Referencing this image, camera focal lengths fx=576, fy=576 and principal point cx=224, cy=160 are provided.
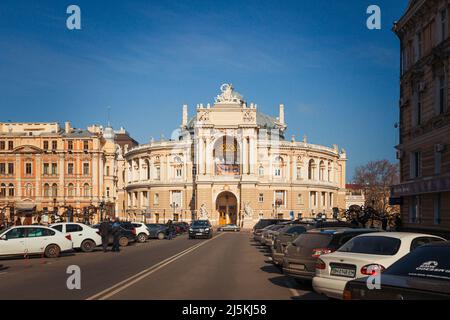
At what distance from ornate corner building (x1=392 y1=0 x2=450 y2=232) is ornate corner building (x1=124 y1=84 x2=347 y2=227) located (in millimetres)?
53559

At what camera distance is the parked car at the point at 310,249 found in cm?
1451

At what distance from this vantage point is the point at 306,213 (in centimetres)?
9675

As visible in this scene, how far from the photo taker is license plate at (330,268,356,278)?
11.2 m

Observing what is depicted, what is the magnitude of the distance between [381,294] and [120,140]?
128499 millimetres

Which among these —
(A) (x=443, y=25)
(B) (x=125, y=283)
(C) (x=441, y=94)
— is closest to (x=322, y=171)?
(C) (x=441, y=94)

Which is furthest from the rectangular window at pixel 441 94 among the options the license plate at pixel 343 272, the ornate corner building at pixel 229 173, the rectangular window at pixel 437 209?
the ornate corner building at pixel 229 173

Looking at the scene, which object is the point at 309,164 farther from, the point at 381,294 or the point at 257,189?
the point at 381,294

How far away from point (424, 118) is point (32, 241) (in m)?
21.8

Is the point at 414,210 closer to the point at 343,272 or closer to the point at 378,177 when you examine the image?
the point at 343,272

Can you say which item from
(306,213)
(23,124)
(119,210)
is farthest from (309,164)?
(23,124)

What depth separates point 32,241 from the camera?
2572cm

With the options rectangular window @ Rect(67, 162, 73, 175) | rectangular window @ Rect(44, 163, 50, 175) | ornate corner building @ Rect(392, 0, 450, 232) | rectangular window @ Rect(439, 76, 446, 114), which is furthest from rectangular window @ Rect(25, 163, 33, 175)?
rectangular window @ Rect(439, 76, 446, 114)

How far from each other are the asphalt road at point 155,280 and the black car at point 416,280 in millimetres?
5316

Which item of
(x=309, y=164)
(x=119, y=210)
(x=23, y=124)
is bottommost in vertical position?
(x=119, y=210)
